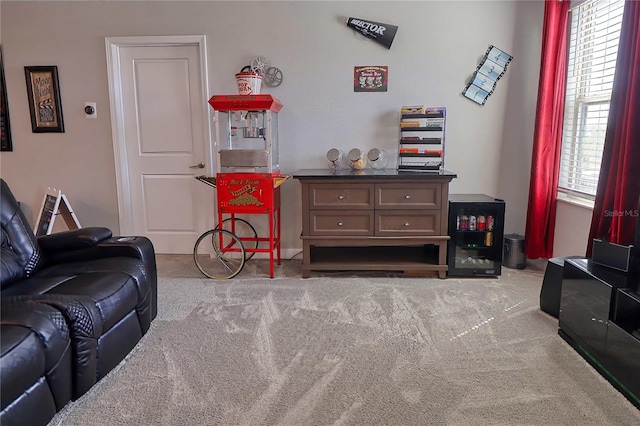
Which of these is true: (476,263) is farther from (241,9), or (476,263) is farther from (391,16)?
(241,9)

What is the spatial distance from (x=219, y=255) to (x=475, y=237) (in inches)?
83.8

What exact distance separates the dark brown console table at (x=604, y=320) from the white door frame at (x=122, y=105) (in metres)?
3.02

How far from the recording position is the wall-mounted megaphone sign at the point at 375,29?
3.69 m

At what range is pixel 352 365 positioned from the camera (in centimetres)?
213

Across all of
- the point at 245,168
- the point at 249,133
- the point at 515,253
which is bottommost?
the point at 515,253

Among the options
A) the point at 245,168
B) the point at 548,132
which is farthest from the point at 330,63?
the point at 548,132

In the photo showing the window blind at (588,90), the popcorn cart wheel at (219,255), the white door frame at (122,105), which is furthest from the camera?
the white door frame at (122,105)

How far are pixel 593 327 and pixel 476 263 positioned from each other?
54.5 inches

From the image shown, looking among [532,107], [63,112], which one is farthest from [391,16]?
[63,112]

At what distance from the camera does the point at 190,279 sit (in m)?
3.48

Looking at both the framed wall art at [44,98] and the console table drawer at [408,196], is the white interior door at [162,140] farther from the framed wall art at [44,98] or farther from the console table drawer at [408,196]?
the console table drawer at [408,196]

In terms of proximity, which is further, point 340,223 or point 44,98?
point 44,98

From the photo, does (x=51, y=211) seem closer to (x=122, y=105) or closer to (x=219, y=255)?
(x=122, y=105)

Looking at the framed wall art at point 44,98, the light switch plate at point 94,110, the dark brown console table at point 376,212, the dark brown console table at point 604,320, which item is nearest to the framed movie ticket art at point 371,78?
the dark brown console table at point 376,212
